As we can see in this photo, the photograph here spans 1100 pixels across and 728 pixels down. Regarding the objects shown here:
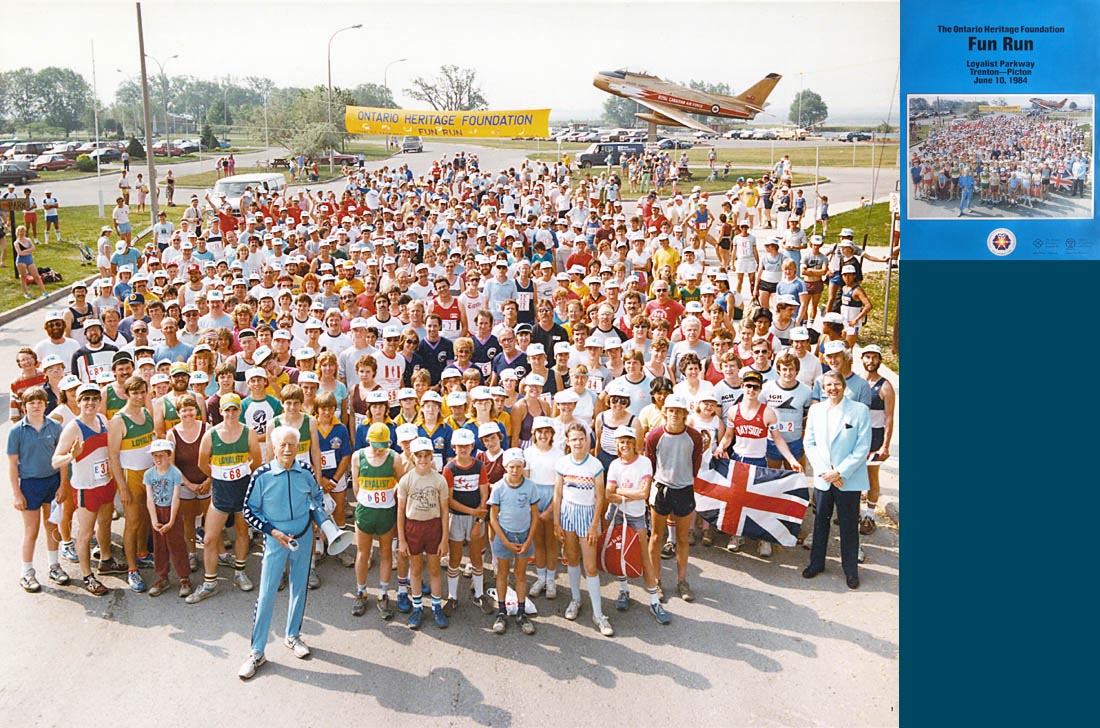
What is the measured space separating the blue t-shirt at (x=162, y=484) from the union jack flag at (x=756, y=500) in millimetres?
4199

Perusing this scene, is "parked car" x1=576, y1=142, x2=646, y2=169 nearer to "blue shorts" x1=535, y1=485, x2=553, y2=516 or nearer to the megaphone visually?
"blue shorts" x1=535, y1=485, x2=553, y2=516

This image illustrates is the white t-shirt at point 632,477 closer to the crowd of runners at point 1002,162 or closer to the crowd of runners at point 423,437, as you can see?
the crowd of runners at point 423,437

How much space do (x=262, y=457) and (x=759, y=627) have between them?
397cm

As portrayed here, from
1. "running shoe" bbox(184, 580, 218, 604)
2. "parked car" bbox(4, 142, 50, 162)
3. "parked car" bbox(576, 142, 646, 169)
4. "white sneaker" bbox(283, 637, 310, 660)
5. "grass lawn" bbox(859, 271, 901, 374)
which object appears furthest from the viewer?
"parked car" bbox(4, 142, 50, 162)

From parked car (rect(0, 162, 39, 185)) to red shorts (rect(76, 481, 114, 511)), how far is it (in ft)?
122

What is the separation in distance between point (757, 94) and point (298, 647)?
144 feet

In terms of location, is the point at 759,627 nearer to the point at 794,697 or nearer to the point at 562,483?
the point at 794,697

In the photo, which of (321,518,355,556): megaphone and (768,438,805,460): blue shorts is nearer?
(321,518,355,556): megaphone

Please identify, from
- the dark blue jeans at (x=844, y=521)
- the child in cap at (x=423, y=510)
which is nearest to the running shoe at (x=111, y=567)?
the child in cap at (x=423, y=510)

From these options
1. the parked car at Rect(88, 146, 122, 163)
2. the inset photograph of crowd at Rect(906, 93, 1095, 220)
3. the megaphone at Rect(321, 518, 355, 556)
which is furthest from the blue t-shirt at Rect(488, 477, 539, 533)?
the parked car at Rect(88, 146, 122, 163)

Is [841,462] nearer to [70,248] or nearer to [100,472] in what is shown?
[100,472]

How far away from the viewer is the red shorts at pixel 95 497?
6918 mm

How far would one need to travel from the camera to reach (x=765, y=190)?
27.6m

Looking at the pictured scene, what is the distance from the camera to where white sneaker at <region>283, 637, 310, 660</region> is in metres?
6.19
